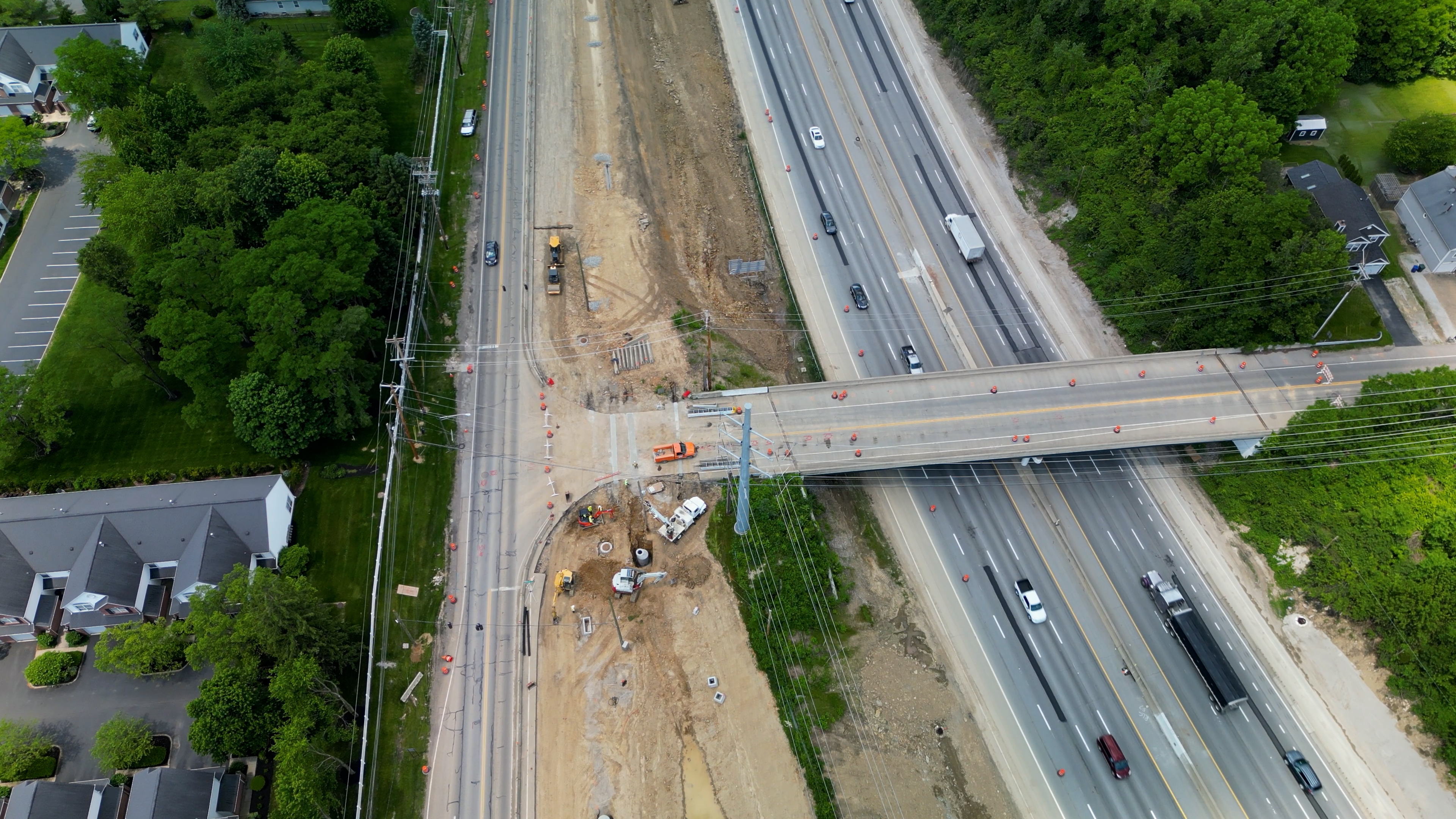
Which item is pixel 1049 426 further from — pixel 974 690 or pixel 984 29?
pixel 984 29

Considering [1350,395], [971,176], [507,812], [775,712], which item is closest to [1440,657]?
[1350,395]

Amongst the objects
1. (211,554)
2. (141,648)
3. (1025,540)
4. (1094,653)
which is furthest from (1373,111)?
(141,648)

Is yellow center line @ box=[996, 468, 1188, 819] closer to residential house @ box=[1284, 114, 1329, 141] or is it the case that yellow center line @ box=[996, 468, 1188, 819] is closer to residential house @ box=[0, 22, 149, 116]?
residential house @ box=[1284, 114, 1329, 141]

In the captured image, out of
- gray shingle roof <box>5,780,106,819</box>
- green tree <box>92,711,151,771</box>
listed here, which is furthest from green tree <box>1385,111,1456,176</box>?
gray shingle roof <box>5,780,106,819</box>

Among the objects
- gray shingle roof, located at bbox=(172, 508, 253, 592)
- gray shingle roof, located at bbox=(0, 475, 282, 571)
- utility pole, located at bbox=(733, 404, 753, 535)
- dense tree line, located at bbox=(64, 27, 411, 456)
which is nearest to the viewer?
utility pole, located at bbox=(733, 404, 753, 535)

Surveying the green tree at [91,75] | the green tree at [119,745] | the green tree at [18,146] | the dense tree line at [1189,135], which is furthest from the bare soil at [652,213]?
the green tree at [18,146]
